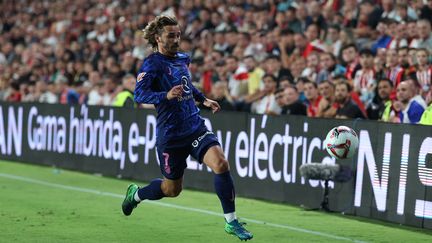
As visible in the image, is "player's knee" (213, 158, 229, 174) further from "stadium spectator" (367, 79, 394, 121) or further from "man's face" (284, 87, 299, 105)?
"man's face" (284, 87, 299, 105)

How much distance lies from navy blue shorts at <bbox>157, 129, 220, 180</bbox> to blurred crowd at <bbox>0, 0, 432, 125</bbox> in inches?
177

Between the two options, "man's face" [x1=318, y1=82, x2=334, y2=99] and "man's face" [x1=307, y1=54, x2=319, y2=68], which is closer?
"man's face" [x1=318, y1=82, x2=334, y2=99]

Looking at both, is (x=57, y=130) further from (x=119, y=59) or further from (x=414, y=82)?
(x=414, y=82)

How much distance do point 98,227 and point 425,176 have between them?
4249 mm

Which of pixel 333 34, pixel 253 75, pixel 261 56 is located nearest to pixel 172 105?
pixel 253 75

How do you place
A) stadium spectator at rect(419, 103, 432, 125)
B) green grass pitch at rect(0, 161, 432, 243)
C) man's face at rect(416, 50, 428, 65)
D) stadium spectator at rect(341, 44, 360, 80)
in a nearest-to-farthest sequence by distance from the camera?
green grass pitch at rect(0, 161, 432, 243), stadium spectator at rect(419, 103, 432, 125), man's face at rect(416, 50, 428, 65), stadium spectator at rect(341, 44, 360, 80)

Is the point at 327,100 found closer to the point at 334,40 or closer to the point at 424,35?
the point at 424,35

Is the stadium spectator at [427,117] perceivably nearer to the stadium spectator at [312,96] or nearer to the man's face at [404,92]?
the man's face at [404,92]

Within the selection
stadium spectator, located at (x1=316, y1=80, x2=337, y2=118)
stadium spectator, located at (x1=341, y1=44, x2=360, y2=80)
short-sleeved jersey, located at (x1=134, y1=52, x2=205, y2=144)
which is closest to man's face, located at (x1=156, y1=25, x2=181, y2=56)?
short-sleeved jersey, located at (x1=134, y1=52, x2=205, y2=144)

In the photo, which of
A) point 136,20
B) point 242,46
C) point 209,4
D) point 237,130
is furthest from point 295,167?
point 136,20

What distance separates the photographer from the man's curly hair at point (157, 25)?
9930 millimetres

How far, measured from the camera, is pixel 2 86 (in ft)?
85.0

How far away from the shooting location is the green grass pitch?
10523 millimetres

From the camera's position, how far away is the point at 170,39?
9.95m
